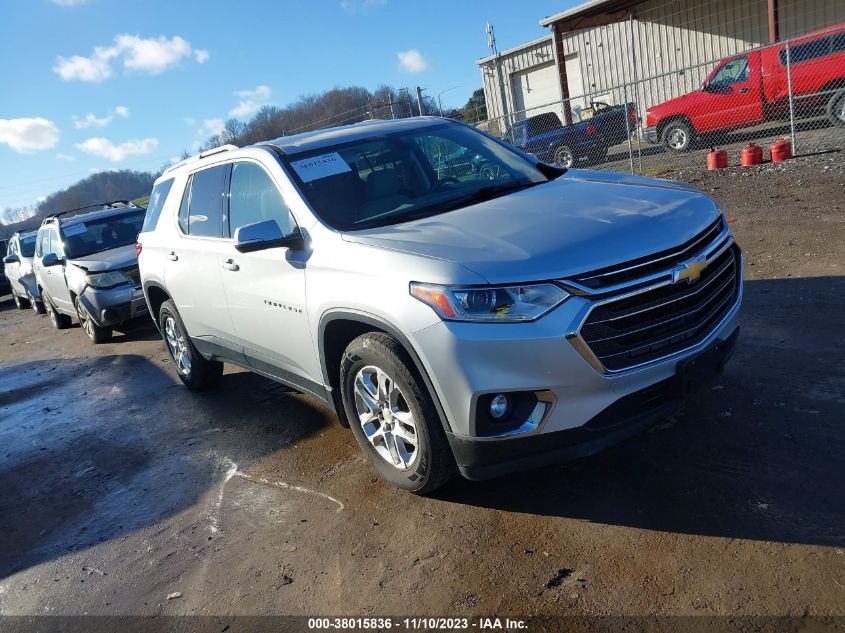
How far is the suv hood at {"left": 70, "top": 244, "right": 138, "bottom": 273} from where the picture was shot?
9.55 m

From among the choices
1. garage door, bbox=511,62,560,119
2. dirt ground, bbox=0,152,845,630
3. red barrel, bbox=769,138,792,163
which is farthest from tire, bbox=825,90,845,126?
garage door, bbox=511,62,560,119

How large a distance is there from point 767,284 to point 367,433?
413cm

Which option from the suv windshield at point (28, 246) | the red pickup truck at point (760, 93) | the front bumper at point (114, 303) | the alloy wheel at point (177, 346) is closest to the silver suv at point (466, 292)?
the alloy wheel at point (177, 346)

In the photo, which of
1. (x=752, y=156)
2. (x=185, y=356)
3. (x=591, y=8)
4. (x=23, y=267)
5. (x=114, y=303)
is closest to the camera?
(x=185, y=356)

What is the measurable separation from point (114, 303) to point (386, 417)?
708 cm

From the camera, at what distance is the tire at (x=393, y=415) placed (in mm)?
Result: 3266

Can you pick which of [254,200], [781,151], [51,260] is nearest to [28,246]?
[51,260]

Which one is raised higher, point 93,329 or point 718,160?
point 718,160

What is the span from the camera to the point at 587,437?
9.86ft

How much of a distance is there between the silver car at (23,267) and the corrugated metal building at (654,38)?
39.8ft

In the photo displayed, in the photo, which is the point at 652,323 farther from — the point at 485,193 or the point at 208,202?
the point at 208,202

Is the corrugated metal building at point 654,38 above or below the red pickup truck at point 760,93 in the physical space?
above

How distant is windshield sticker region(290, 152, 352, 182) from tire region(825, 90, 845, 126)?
12026 mm

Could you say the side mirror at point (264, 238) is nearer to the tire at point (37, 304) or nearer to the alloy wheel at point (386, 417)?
the alloy wheel at point (386, 417)
